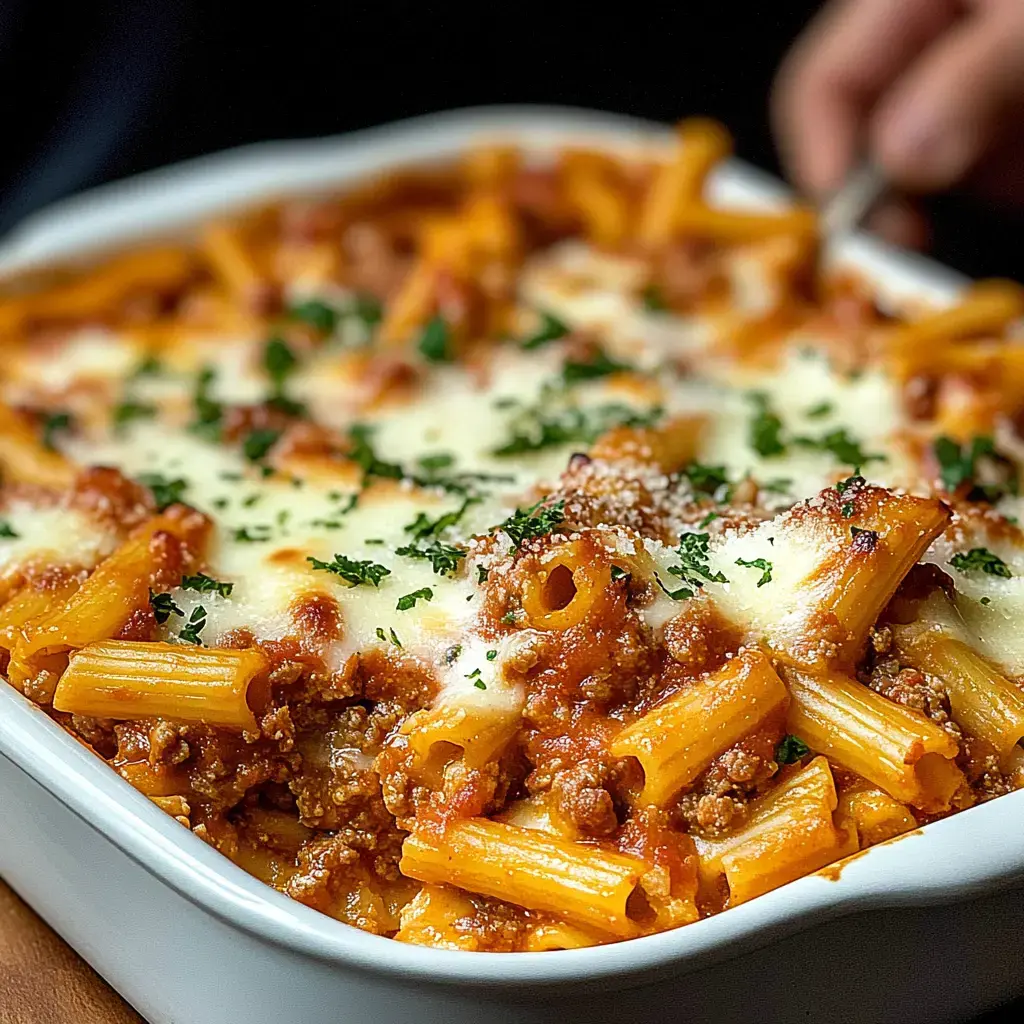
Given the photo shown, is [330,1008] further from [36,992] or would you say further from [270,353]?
[270,353]

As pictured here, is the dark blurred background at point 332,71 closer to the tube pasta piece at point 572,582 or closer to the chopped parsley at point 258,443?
the chopped parsley at point 258,443

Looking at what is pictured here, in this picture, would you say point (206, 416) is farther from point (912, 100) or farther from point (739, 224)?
point (912, 100)

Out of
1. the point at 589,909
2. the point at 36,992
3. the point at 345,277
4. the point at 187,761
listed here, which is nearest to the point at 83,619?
the point at 187,761

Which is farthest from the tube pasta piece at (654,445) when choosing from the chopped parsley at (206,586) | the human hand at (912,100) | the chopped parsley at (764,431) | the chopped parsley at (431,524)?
the human hand at (912,100)

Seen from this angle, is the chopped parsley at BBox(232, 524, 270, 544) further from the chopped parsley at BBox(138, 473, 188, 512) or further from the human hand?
the human hand

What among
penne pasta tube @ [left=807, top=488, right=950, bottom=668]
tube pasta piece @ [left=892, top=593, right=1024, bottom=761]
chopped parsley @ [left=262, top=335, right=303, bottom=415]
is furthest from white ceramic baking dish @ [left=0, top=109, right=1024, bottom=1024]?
chopped parsley @ [left=262, top=335, right=303, bottom=415]

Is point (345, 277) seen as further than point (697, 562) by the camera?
Yes
